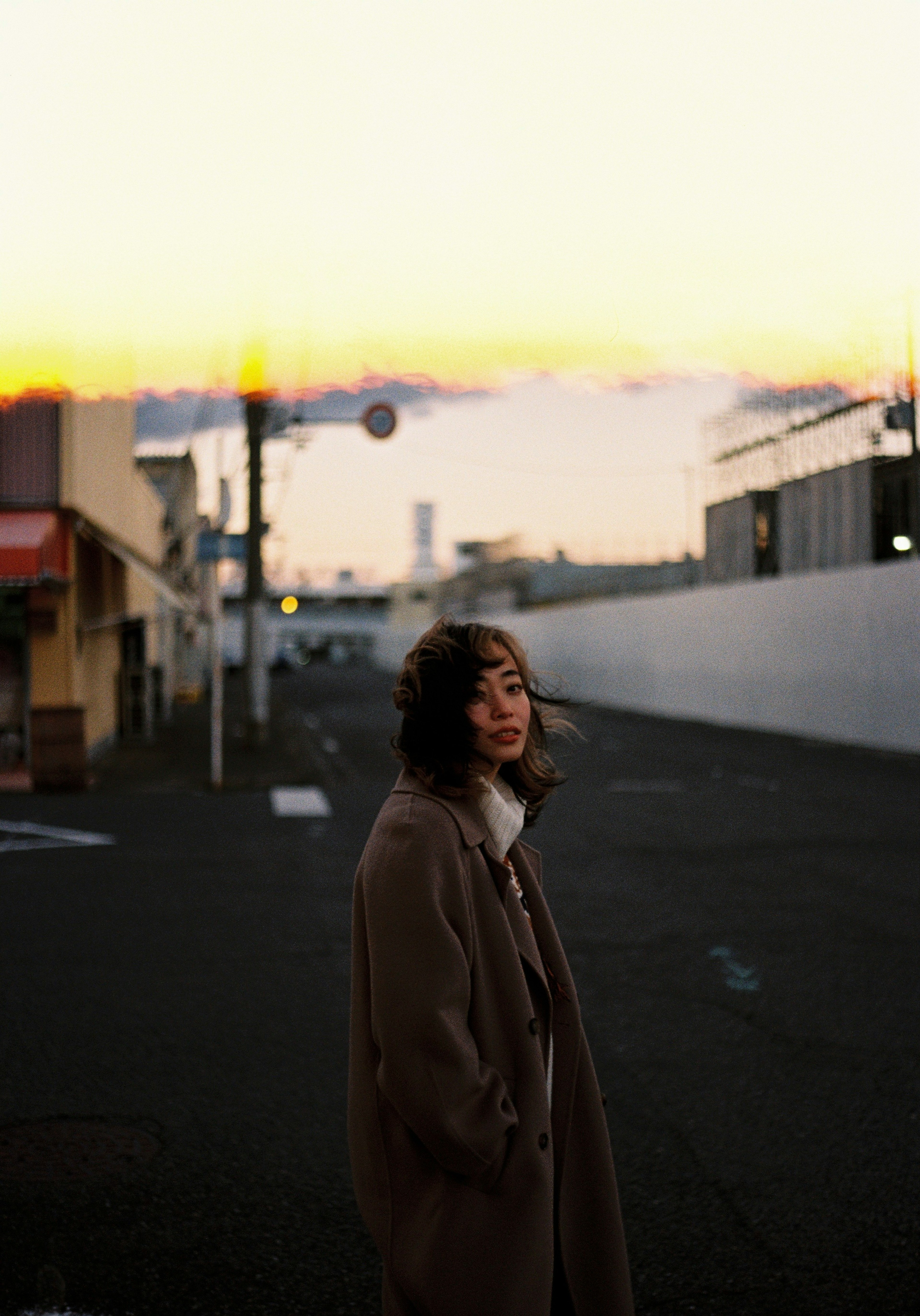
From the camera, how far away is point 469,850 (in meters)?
2.43

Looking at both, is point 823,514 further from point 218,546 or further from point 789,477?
point 218,546

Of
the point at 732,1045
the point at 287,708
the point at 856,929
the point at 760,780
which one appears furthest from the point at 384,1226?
the point at 287,708

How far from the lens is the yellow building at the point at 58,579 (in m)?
16.1

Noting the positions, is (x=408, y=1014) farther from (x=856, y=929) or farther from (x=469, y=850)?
(x=856, y=929)

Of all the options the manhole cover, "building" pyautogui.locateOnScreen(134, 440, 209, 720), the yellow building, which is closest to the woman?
the manhole cover

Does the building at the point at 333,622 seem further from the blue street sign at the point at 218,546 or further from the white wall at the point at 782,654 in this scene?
the blue street sign at the point at 218,546

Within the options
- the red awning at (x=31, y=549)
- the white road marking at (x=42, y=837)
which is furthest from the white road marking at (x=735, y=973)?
the red awning at (x=31, y=549)

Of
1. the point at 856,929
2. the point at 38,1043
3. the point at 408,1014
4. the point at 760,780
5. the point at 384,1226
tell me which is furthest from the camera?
the point at 760,780

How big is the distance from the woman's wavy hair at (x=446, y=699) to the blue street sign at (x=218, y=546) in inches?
660

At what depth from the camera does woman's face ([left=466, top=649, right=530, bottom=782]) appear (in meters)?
2.51

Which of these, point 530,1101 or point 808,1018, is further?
point 808,1018

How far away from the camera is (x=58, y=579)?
1675 centimetres

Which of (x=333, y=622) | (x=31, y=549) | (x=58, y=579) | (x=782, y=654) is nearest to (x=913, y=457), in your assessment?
(x=31, y=549)

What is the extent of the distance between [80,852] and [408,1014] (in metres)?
9.28
